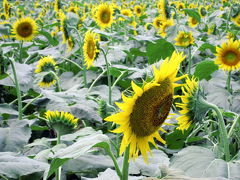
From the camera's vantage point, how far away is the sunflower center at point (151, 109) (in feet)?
3.55

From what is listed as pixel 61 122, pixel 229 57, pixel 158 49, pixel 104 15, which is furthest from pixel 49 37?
pixel 61 122

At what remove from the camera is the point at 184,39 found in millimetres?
3189

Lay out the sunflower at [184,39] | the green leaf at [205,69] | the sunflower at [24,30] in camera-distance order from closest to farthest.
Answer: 1. the green leaf at [205,69]
2. the sunflower at [184,39]
3. the sunflower at [24,30]

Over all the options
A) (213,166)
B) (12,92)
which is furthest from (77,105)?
(12,92)

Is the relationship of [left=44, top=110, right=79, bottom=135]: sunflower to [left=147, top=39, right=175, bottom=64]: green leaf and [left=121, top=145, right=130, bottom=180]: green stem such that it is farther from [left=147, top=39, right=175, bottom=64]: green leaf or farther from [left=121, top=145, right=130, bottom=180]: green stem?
[left=147, top=39, right=175, bottom=64]: green leaf

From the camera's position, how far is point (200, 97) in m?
1.39

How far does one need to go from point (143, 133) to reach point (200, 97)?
35cm

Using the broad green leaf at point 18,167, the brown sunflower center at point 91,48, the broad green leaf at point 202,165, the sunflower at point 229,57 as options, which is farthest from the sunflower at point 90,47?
the broad green leaf at point 18,167

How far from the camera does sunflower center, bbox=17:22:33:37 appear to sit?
12.0 feet

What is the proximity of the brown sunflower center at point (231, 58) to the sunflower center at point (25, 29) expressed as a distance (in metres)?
1.90

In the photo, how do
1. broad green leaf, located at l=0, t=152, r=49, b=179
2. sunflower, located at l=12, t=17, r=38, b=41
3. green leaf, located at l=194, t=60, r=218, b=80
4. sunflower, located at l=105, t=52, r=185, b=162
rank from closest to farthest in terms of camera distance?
1. sunflower, located at l=105, t=52, r=185, b=162
2. broad green leaf, located at l=0, t=152, r=49, b=179
3. green leaf, located at l=194, t=60, r=218, b=80
4. sunflower, located at l=12, t=17, r=38, b=41

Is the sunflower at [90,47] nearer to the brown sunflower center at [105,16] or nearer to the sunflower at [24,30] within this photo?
the sunflower at [24,30]

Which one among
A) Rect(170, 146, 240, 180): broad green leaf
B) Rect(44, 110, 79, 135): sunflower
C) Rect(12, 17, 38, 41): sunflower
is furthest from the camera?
Rect(12, 17, 38, 41): sunflower

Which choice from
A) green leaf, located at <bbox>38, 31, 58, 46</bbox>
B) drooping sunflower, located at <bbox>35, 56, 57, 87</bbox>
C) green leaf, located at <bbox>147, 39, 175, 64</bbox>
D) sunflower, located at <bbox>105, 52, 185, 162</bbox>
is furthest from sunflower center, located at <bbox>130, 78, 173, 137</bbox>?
green leaf, located at <bbox>38, 31, 58, 46</bbox>
